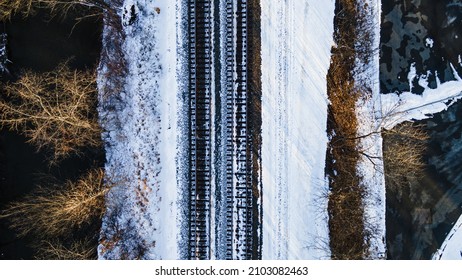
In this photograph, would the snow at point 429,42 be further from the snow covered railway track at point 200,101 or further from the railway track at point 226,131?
the snow covered railway track at point 200,101

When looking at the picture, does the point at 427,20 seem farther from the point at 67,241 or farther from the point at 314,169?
the point at 67,241

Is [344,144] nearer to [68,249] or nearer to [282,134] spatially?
[282,134]

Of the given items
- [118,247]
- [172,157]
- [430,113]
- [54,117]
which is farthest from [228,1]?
[118,247]

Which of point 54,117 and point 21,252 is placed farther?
point 21,252

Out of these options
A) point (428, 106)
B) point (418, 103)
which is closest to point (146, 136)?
point (418, 103)

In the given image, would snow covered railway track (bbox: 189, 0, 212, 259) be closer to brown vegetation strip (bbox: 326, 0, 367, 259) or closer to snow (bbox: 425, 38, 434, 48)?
brown vegetation strip (bbox: 326, 0, 367, 259)

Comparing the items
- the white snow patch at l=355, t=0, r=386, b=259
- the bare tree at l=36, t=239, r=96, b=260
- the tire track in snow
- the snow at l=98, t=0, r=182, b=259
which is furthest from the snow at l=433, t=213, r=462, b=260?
the bare tree at l=36, t=239, r=96, b=260
